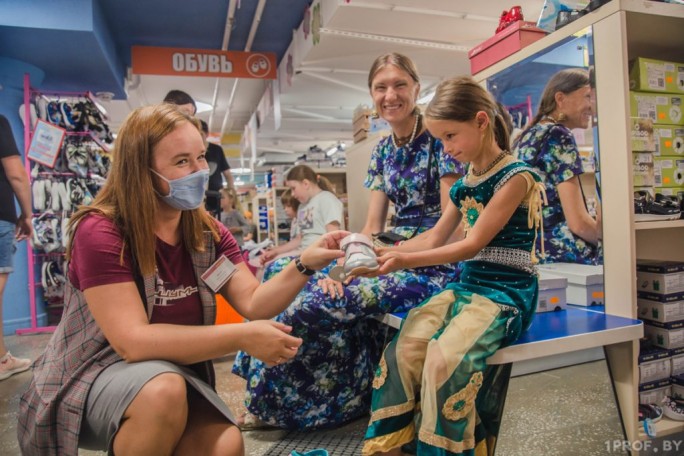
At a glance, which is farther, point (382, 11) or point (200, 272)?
point (382, 11)

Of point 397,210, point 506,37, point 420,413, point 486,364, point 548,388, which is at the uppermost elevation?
point 506,37

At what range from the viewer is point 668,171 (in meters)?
1.84

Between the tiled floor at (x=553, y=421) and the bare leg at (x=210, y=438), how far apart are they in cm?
78

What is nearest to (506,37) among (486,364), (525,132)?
(525,132)

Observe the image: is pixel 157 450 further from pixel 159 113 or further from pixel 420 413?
pixel 159 113

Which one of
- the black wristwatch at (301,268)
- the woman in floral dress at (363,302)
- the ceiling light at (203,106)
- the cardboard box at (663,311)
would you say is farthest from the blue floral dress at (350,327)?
the ceiling light at (203,106)

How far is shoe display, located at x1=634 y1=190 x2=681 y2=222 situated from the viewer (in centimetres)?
161

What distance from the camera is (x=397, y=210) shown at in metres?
2.11

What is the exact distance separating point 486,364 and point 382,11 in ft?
14.7

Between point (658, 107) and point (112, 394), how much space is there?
2067 millimetres

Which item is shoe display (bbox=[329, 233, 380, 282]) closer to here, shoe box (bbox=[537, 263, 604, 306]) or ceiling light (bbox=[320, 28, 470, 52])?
shoe box (bbox=[537, 263, 604, 306])

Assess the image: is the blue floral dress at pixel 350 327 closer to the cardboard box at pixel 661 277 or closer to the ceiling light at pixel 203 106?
the cardboard box at pixel 661 277

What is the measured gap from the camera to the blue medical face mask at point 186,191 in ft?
4.23

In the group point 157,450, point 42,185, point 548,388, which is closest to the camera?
point 157,450
